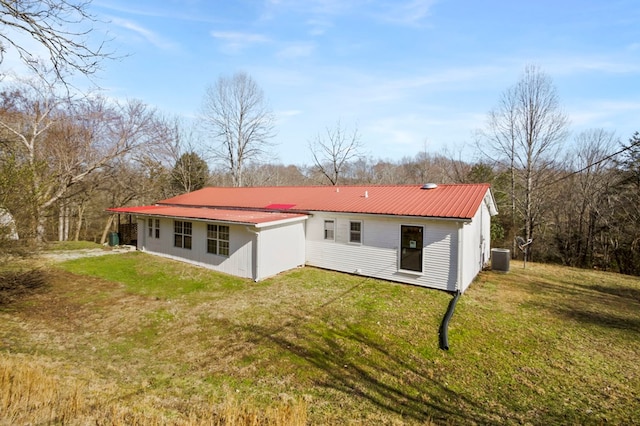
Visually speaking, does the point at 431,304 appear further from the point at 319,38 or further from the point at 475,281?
the point at 319,38

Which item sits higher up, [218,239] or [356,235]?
[356,235]

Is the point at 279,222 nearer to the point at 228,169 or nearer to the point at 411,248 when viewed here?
the point at 411,248

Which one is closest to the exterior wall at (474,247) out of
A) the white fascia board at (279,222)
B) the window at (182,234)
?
the white fascia board at (279,222)

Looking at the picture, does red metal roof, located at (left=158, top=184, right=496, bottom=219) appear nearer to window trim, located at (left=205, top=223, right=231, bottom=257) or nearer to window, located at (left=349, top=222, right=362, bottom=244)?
window, located at (left=349, top=222, right=362, bottom=244)

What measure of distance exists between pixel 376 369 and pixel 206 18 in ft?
45.4

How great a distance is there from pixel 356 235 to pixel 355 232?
0.13 meters

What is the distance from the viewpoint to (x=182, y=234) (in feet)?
46.6

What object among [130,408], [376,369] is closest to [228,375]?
[130,408]

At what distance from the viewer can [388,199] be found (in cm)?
Answer: 1278

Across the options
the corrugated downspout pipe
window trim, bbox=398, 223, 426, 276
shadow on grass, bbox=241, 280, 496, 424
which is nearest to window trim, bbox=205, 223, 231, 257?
the corrugated downspout pipe

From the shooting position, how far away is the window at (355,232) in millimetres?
12102

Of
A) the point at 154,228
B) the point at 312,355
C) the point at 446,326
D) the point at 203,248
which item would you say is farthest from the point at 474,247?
the point at 154,228

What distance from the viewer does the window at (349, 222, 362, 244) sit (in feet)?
39.7

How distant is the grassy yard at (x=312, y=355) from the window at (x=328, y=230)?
2.47 metres
